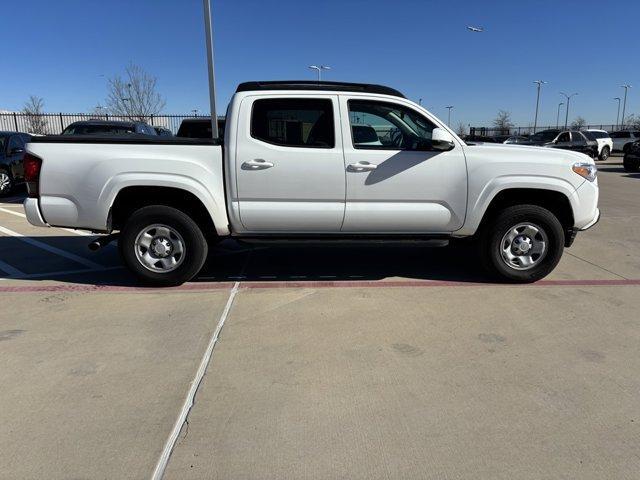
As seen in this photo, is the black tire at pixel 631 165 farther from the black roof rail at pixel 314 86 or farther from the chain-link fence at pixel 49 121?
the chain-link fence at pixel 49 121

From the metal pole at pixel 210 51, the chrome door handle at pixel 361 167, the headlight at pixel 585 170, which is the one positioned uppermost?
the metal pole at pixel 210 51

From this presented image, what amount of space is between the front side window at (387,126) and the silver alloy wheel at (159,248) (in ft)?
6.94

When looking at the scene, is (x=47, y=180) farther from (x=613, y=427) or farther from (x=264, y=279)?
(x=613, y=427)

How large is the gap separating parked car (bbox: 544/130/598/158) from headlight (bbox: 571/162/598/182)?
22471 mm

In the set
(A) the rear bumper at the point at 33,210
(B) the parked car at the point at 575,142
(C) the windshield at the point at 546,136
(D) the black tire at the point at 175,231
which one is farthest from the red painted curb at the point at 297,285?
(C) the windshield at the point at 546,136

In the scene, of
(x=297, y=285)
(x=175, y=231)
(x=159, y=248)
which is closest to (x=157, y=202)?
(x=175, y=231)

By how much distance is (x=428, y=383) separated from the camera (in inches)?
132

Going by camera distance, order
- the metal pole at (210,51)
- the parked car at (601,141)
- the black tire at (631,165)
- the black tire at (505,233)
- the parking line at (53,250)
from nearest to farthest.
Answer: the black tire at (505,233) < the parking line at (53,250) < the metal pole at (210,51) < the black tire at (631,165) < the parked car at (601,141)

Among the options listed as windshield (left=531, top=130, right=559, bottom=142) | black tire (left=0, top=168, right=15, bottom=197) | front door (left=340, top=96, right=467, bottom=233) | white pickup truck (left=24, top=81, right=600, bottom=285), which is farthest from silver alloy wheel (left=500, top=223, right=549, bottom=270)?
windshield (left=531, top=130, right=559, bottom=142)

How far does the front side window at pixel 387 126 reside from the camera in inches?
201

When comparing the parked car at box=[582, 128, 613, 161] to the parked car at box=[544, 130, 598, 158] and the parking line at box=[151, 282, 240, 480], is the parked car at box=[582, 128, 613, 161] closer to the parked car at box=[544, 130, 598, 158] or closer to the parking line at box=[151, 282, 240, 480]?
the parked car at box=[544, 130, 598, 158]

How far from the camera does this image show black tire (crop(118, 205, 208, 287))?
510 centimetres

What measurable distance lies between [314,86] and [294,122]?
1.57 ft

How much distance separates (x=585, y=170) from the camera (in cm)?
521
